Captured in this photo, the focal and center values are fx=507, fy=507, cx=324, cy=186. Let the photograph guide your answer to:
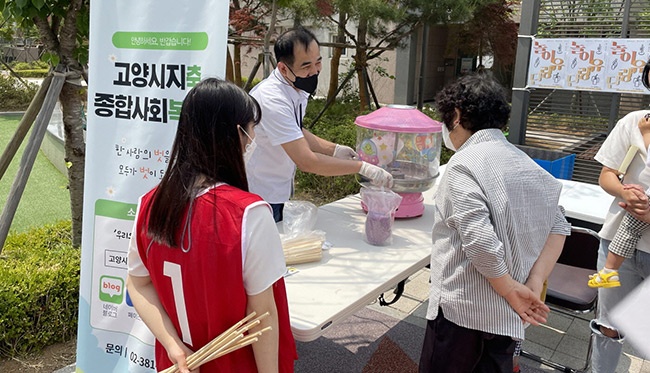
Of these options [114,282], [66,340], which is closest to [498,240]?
A: [114,282]

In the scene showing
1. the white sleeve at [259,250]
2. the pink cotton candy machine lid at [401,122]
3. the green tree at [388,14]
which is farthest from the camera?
the green tree at [388,14]

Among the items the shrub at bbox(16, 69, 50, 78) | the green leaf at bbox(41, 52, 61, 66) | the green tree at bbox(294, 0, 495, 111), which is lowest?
the shrub at bbox(16, 69, 50, 78)

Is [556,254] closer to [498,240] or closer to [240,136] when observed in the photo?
[498,240]

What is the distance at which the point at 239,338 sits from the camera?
1.27 metres

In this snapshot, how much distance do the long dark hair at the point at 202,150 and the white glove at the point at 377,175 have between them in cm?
127

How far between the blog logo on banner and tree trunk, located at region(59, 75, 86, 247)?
4.90m

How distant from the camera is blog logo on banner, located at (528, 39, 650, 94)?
5.18m

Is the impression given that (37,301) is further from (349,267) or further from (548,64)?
(548,64)

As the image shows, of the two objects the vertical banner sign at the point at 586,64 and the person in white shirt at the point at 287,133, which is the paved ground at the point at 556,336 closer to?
the person in white shirt at the point at 287,133

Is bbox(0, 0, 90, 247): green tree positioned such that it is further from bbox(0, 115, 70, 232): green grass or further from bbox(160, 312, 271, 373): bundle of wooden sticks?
bbox(160, 312, 271, 373): bundle of wooden sticks

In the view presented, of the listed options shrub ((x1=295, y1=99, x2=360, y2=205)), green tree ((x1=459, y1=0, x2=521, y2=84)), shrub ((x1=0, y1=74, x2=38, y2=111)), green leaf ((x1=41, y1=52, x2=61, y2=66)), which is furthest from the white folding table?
shrub ((x1=0, y1=74, x2=38, y2=111))

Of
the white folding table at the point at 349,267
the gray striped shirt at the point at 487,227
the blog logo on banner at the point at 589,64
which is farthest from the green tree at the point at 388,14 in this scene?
the gray striped shirt at the point at 487,227

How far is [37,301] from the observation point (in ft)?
8.44

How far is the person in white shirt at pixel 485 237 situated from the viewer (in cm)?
159
